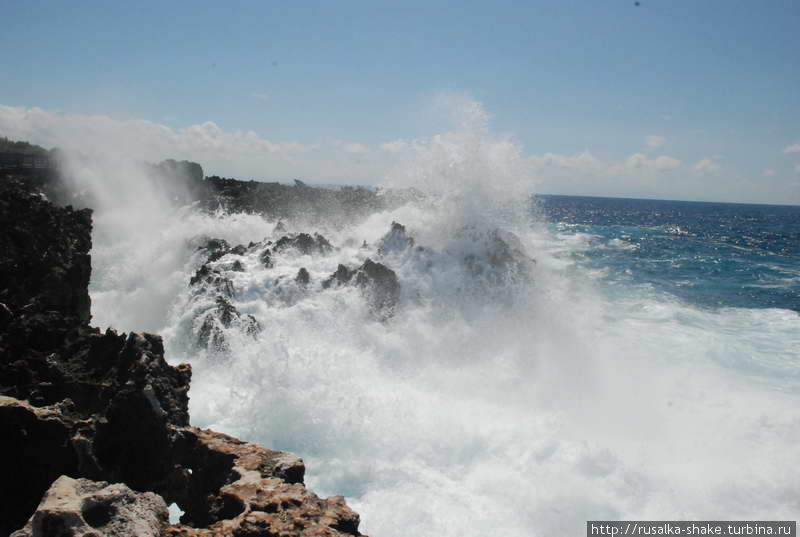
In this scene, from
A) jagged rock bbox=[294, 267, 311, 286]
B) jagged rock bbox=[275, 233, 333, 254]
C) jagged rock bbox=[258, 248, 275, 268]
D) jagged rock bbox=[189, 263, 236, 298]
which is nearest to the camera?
jagged rock bbox=[189, 263, 236, 298]

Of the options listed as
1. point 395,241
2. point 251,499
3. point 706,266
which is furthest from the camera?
point 706,266

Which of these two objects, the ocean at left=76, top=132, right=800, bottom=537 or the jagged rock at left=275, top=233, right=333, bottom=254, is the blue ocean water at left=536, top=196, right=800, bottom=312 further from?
the jagged rock at left=275, top=233, right=333, bottom=254

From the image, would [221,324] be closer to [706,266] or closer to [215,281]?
[215,281]

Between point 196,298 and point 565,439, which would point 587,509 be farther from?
point 196,298

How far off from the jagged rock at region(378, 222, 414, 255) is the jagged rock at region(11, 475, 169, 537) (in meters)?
12.7

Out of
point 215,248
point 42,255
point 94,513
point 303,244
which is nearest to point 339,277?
point 303,244

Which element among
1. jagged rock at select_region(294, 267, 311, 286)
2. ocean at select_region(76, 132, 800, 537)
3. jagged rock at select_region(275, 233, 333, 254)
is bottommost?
ocean at select_region(76, 132, 800, 537)

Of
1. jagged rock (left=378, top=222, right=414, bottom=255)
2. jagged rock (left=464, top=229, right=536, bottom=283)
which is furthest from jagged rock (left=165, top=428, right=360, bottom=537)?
jagged rock (left=464, top=229, right=536, bottom=283)

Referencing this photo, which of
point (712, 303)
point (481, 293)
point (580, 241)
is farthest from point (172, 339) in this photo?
point (580, 241)

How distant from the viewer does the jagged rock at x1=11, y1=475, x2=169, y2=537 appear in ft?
10.1

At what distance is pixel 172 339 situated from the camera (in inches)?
480

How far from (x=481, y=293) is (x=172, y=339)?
8.73 metres

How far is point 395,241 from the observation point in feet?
Result: 53.3

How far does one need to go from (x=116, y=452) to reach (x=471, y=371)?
28.9ft
